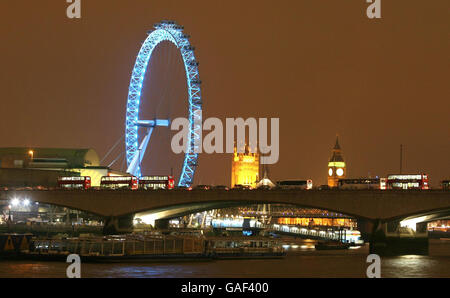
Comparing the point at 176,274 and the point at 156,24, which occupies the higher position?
the point at 156,24

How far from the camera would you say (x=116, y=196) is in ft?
404

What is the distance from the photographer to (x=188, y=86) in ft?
457

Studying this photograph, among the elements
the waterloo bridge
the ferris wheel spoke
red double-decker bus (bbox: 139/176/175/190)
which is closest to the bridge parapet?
the waterloo bridge

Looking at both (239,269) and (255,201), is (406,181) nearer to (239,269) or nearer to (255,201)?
(255,201)

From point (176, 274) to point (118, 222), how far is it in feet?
173

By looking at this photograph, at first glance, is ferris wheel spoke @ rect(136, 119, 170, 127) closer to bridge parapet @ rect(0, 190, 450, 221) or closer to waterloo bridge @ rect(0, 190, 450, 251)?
waterloo bridge @ rect(0, 190, 450, 251)

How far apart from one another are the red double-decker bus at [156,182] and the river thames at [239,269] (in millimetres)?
48926

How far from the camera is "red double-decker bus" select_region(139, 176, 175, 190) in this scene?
138m

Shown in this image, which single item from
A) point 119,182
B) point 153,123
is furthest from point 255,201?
point 119,182

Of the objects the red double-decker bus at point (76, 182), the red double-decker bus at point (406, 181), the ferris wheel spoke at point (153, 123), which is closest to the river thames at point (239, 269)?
the red double-decker bus at point (406, 181)
